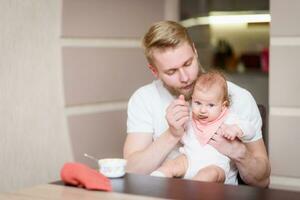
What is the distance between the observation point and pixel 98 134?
2.64 m

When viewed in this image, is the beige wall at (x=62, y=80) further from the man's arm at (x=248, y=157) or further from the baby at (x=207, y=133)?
the man's arm at (x=248, y=157)

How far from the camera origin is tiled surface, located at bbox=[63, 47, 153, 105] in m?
2.45

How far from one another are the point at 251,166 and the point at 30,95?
957mm

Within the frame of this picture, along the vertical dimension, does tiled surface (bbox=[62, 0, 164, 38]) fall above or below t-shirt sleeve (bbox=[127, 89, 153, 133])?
above

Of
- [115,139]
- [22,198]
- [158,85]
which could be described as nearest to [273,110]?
[158,85]

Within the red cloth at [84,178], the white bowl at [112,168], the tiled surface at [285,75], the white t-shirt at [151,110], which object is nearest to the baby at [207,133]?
the white t-shirt at [151,110]

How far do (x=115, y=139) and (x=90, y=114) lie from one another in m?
0.25

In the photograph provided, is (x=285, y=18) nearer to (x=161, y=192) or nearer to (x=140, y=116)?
(x=140, y=116)

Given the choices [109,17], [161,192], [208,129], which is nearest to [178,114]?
[208,129]

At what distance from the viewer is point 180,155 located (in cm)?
202

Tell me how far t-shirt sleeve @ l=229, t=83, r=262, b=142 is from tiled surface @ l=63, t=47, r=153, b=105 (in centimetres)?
76

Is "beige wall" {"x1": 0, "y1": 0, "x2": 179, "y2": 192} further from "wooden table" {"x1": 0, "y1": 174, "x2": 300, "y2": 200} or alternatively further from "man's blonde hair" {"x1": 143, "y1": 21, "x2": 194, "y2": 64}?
"wooden table" {"x1": 0, "y1": 174, "x2": 300, "y2": 200}

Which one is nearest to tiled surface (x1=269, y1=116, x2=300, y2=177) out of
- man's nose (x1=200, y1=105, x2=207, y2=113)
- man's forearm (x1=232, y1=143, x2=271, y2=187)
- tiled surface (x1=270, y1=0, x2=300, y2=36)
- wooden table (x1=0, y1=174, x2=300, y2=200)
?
tiled surface (x1=270, y1=0, x2=300, y2=36)

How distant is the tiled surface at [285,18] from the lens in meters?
2.41
